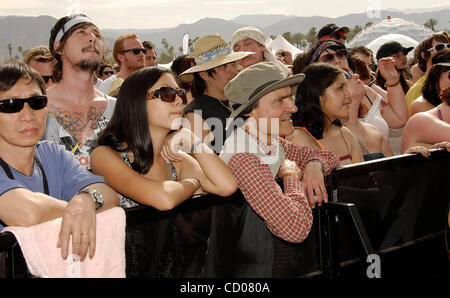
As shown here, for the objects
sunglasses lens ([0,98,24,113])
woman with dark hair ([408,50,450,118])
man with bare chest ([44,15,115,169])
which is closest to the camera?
sunglasses lens ([0,98,24,113])

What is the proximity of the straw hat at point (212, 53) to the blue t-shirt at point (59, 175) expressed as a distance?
2397 millimetres

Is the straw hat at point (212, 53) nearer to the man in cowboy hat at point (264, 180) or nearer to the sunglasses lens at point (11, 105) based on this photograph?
the man in cowboy hat at point (264, 180)

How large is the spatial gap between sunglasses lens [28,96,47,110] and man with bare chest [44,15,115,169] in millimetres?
1362

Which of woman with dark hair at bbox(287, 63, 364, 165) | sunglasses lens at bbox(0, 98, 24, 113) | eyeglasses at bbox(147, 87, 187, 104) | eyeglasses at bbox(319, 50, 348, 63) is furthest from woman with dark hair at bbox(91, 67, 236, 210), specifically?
eyeglasses at bbox(319, 50, 348, 63)

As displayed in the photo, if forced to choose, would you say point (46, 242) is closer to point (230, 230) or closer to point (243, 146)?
point (230, 230)

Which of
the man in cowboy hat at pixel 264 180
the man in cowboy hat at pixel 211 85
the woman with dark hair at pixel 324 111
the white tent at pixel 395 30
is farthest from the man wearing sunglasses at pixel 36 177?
the white tent at pixel 395 30

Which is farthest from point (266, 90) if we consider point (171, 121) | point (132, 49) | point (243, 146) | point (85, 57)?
point (132, 49)

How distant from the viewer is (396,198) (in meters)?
3.83

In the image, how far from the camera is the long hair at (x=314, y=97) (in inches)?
165

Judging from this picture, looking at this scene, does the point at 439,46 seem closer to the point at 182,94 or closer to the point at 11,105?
the point at 182,94

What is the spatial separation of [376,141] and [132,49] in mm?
3548

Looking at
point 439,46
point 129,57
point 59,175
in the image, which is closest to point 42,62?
point 129,57

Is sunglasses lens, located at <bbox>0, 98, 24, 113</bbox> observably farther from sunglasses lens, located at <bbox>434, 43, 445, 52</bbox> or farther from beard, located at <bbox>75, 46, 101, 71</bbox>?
sunglasses lens, located at <bbox>434, 43, 445, 52</bbox>

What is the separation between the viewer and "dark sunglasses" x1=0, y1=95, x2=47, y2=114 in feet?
8.00
